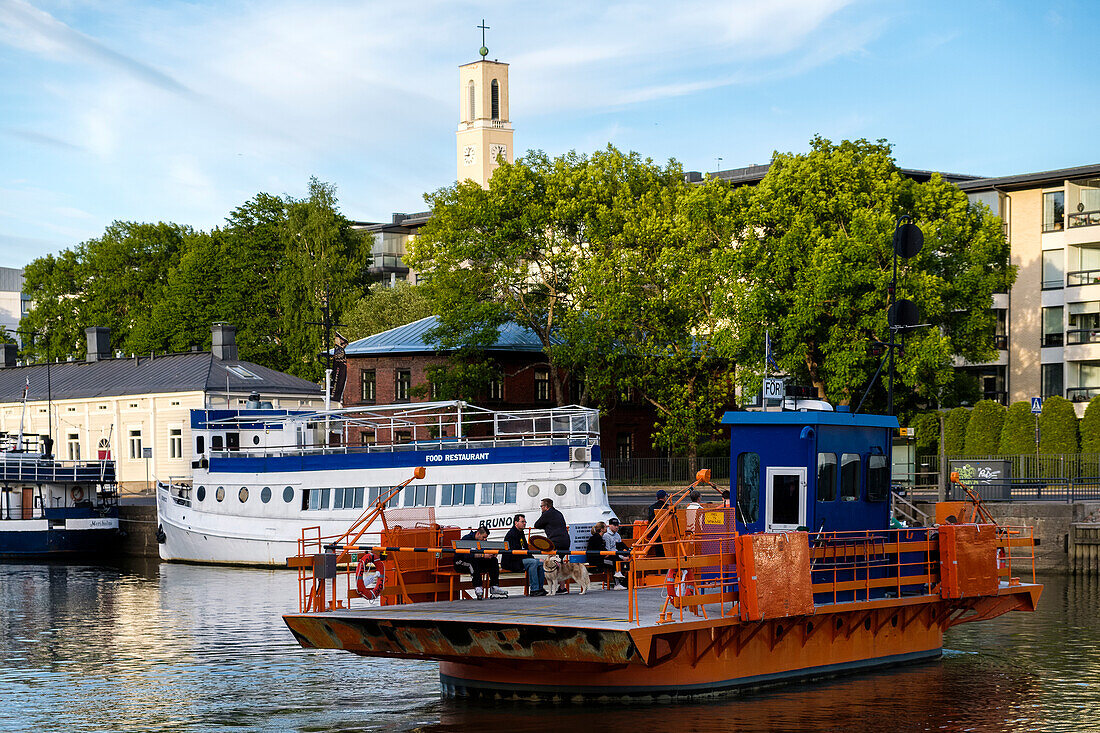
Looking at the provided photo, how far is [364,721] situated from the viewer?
794 inches

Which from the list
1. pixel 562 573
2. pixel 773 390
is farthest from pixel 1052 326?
pixel 562 573

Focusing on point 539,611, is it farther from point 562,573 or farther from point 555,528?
point 555,528

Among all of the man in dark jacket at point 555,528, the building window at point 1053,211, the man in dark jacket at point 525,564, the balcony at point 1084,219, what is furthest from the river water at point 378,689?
the building window at point 1053,211

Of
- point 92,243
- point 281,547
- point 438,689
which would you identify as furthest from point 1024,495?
point 92,243

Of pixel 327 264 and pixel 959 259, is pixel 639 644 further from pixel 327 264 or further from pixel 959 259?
pixel 327 264

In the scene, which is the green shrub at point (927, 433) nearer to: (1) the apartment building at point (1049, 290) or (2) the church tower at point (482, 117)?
(1) the apartment building at point (1049, 290)

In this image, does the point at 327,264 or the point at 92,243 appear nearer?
the point at 327,264

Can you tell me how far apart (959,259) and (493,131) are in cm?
9324

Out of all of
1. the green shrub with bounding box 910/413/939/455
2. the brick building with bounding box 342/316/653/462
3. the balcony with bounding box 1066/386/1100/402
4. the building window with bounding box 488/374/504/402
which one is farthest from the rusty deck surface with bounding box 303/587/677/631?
the balcony with bounding box 1066/386/1100/402

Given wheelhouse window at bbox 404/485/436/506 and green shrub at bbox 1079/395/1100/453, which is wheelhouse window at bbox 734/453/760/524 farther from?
green shrub at bbox 1079/395/1100/453

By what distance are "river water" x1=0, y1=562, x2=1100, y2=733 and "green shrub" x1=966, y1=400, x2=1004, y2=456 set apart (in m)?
29.5

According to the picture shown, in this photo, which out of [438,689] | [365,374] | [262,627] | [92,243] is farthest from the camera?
[92,243]

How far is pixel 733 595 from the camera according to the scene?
19.6 meters

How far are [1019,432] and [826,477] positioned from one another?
138 ft
